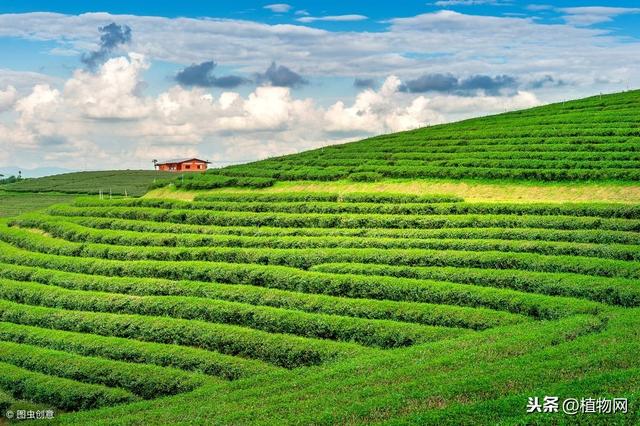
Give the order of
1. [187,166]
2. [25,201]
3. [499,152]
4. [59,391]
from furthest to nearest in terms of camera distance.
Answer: [187,166] < [25,201] < [499,152] < [59,391]

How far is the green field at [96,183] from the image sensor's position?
8762 centimetres

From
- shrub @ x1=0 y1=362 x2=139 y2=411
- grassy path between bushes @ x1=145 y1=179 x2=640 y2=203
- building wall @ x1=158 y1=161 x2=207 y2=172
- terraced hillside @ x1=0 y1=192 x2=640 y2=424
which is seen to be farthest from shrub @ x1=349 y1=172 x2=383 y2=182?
building wall @ x1=158 y1=161 x2=207 y2=172

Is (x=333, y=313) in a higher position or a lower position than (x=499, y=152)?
lower

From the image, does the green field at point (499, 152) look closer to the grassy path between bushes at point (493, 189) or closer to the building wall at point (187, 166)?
the grassy path between bushes at point (493, 189)

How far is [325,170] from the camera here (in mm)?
50938

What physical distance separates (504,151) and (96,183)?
62.7m

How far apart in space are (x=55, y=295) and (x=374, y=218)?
15856mm

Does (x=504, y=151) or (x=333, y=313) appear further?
(x=504, y=151)

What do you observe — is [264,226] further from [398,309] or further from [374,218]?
[398,309]

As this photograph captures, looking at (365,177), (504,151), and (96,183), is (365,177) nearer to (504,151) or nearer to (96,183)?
(504,151)

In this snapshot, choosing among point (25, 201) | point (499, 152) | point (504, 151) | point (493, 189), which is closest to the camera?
point (493, 189)

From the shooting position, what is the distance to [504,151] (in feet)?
157

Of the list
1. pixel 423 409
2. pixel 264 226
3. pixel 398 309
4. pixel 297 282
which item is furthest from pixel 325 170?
pixel 423 409

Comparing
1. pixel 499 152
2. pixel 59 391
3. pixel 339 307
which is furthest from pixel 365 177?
pixel 59 391
